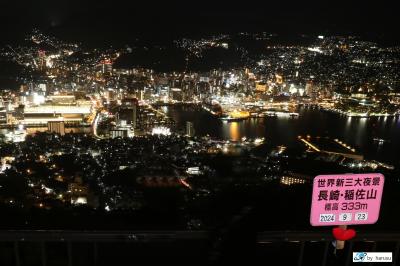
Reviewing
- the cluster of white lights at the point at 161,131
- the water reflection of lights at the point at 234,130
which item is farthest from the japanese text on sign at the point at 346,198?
the water reflection of lights at the point at 234,130

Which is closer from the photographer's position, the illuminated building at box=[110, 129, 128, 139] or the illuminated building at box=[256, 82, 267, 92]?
the illuminated building at box=[110, 129, 128, 139]

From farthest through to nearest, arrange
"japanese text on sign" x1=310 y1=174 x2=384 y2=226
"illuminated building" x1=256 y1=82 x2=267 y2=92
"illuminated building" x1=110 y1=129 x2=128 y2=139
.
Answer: "illuminated building" x1=256 y1=82 x2=267 y2=92
"illuminated building" x1=110 y1=129 x2=128 y2=139
"japanese text on sign" x1=310 y1=174 x2=384 y2=226

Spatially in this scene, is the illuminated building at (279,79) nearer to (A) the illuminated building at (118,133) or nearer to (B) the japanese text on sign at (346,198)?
(A) the illuminated building at (118,133)

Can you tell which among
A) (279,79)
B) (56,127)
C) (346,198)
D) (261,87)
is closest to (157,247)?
(346,198)

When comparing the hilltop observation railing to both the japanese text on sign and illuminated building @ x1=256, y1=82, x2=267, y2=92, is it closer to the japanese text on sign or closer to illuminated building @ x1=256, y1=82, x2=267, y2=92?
the japanese text on sign

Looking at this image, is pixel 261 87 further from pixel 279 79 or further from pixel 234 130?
pixel 234 130

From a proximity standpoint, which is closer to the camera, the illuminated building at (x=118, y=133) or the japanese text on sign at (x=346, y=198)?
the japanese text on sign at (x=346, y=198)

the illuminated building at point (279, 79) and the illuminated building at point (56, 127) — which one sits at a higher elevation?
the illuminated building at point (279, 79)

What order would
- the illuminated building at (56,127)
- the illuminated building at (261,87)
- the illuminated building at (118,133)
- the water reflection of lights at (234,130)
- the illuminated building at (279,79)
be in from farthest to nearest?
1. the illuminated building at (279,79)
2. the illuminated building at (261,87)
3. the illuminated building at (56,127)
4. the water reflection of lights at (234,130)
5. the illuminated building at (118,133)

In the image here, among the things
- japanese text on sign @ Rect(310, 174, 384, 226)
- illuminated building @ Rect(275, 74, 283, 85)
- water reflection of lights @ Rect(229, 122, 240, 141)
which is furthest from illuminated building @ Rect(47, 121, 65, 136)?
illuminated building @ Rect(275, 74, 283, 85)

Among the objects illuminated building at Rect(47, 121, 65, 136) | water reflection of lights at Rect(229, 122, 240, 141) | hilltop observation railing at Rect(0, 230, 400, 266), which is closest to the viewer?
hilltop observation railing at Rect(0, 230, 400, 266)

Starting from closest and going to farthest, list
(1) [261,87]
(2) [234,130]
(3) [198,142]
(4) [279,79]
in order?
(3) [198,142] < (2) [234,130] < (1) [261,87] < (4) [279,79]

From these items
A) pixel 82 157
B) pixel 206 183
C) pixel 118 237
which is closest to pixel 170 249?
pixel 118 237
